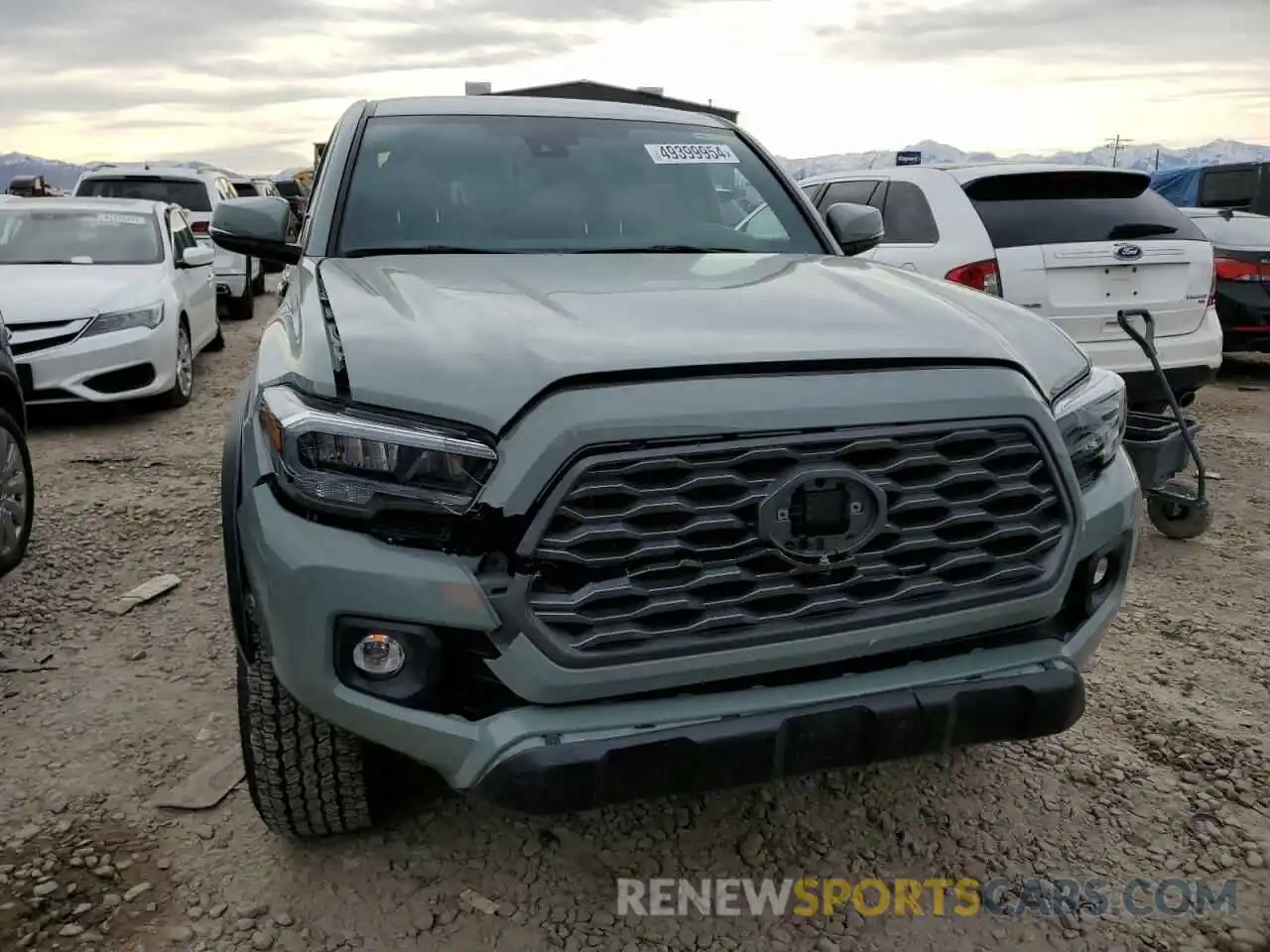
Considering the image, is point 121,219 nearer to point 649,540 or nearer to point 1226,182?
point 649,540

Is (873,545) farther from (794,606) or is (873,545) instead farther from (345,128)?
(345,128)

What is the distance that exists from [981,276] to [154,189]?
11307 mm

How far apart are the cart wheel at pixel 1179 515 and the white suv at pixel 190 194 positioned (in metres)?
10.5

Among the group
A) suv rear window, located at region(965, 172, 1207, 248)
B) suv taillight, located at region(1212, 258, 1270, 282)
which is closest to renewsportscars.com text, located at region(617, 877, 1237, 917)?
suv rear window, located at region(965, 172, 1207, 248)

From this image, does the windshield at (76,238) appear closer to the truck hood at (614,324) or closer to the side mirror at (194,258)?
the side mirror at (194,258)

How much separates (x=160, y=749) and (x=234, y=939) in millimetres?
917

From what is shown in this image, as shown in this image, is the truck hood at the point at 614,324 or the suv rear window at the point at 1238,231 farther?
the suv rear window at the point at 1238,231

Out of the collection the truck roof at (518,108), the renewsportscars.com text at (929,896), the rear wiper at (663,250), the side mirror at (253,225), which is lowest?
the renewsportscars.com text at (929,896)

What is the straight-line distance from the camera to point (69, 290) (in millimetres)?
6688

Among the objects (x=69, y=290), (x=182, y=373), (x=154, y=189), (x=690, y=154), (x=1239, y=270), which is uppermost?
(x=690, y=154)

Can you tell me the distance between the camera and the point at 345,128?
11.1 feet

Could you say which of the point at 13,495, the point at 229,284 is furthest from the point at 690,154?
the point at 229,284

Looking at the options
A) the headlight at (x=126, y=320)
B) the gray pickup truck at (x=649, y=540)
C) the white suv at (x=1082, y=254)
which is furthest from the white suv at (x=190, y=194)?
the gray pickup truck at (x=649, y=540)

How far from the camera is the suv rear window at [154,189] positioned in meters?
12.5
